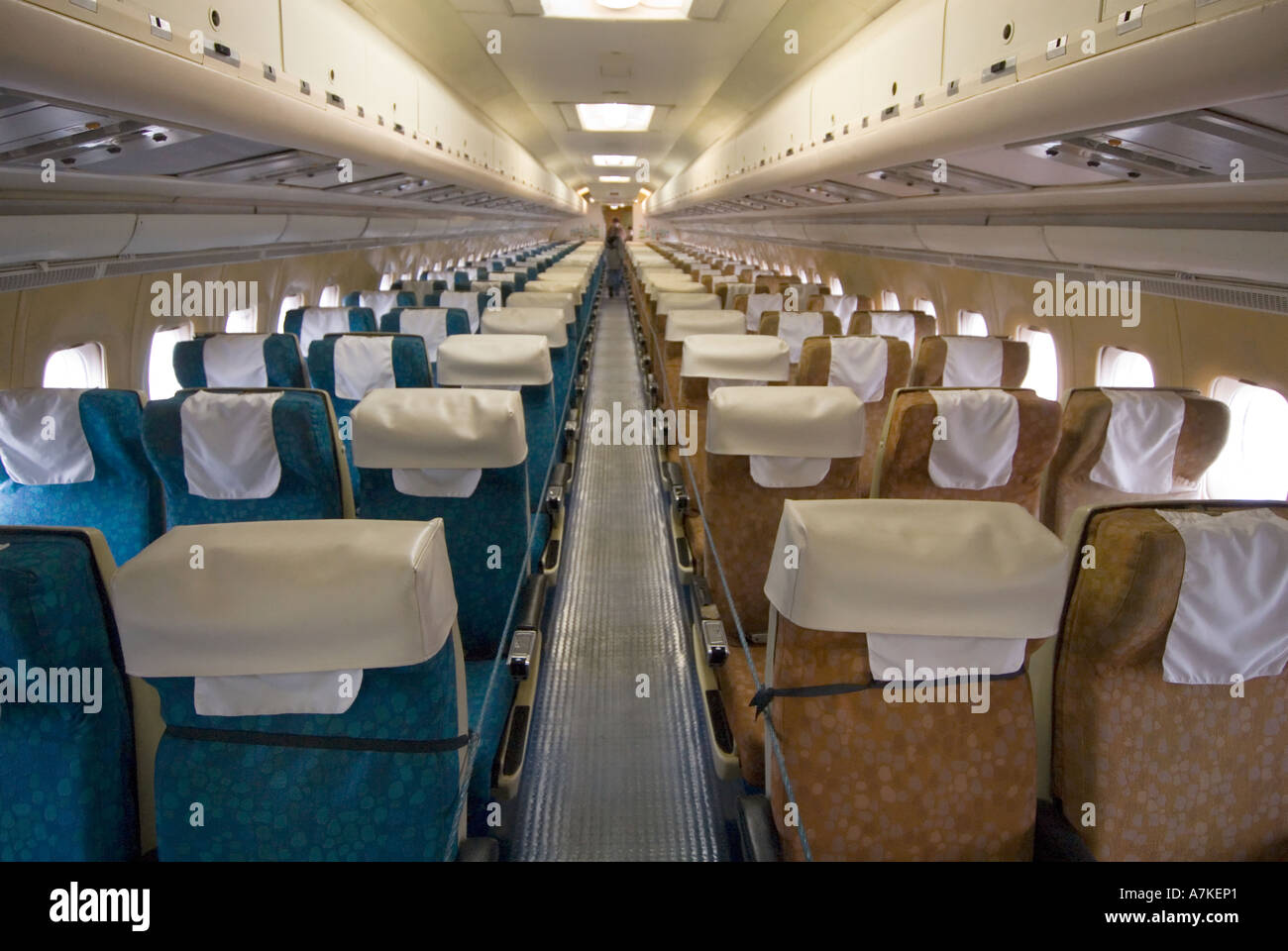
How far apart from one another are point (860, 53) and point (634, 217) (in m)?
44.1

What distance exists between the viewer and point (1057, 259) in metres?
6.13

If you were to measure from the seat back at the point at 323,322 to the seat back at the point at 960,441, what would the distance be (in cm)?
529

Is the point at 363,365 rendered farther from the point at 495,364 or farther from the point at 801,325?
the point at 801,325

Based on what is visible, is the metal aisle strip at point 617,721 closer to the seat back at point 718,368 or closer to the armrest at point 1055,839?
the seat back at point 718,368

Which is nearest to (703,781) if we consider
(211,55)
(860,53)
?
(211,55)

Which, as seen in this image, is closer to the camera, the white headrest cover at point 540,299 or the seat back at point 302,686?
the seat back at point 302,686

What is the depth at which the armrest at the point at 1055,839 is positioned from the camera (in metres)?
2.09

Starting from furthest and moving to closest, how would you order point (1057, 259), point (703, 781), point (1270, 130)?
point (1057, 259) < point (703, 781) < point (1270, 130)

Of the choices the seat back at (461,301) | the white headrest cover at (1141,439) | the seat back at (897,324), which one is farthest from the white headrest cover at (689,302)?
the white headrest cover at (1141,439)

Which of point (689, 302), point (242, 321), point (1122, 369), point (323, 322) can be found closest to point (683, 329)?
point (689, 302)

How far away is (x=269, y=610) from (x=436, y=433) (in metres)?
1.52

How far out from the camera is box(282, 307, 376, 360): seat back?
717cm

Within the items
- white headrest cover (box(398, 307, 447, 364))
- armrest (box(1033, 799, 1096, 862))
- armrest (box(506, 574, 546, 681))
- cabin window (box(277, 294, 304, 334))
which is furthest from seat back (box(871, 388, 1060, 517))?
cabin window (box(277, 294, 304, 334))
